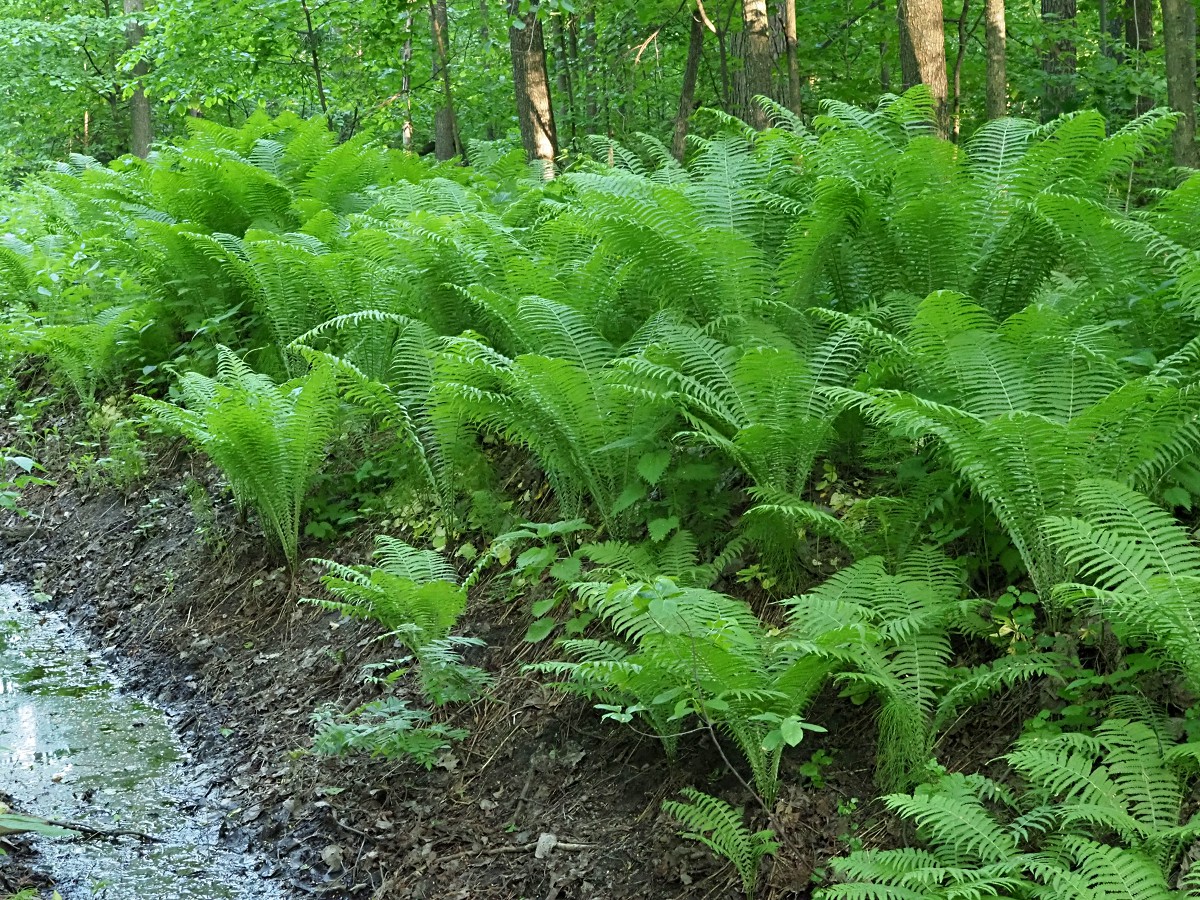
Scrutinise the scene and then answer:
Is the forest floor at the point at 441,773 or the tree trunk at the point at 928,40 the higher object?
the tree trunk at the point at 928,40

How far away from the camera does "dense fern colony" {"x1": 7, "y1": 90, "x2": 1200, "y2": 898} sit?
2570mm

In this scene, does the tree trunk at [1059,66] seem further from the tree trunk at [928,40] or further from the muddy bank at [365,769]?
the muddy bank at [365,769]

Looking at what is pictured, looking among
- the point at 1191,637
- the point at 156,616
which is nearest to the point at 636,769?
the point at 1191,637

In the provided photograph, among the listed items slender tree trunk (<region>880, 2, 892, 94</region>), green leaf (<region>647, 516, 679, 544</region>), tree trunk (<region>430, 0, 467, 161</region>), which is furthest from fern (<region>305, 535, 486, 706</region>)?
slender tree trunk (<region>880, 2, 892, 94</region>)

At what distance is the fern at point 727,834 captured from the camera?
2.67 metres

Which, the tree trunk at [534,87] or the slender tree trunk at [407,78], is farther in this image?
the slender tree trunk at [407,78]

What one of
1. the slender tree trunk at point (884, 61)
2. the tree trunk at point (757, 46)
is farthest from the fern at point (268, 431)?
the slender tree trunk at point (884, 61)

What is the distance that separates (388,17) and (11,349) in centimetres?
366

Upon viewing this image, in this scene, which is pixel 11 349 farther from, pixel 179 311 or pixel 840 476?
pixel 840 476

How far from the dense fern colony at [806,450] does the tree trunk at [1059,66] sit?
14.6 ft

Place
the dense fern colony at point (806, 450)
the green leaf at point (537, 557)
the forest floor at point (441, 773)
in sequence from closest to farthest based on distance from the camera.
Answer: the dense fern colony at point (806, 450) → the forest floor at point (441, 773) → the green leaf at point (537, 557)

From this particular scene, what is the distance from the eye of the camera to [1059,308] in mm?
3820

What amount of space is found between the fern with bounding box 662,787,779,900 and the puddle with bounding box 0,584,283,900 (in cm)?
139

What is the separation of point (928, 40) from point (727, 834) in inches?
178
